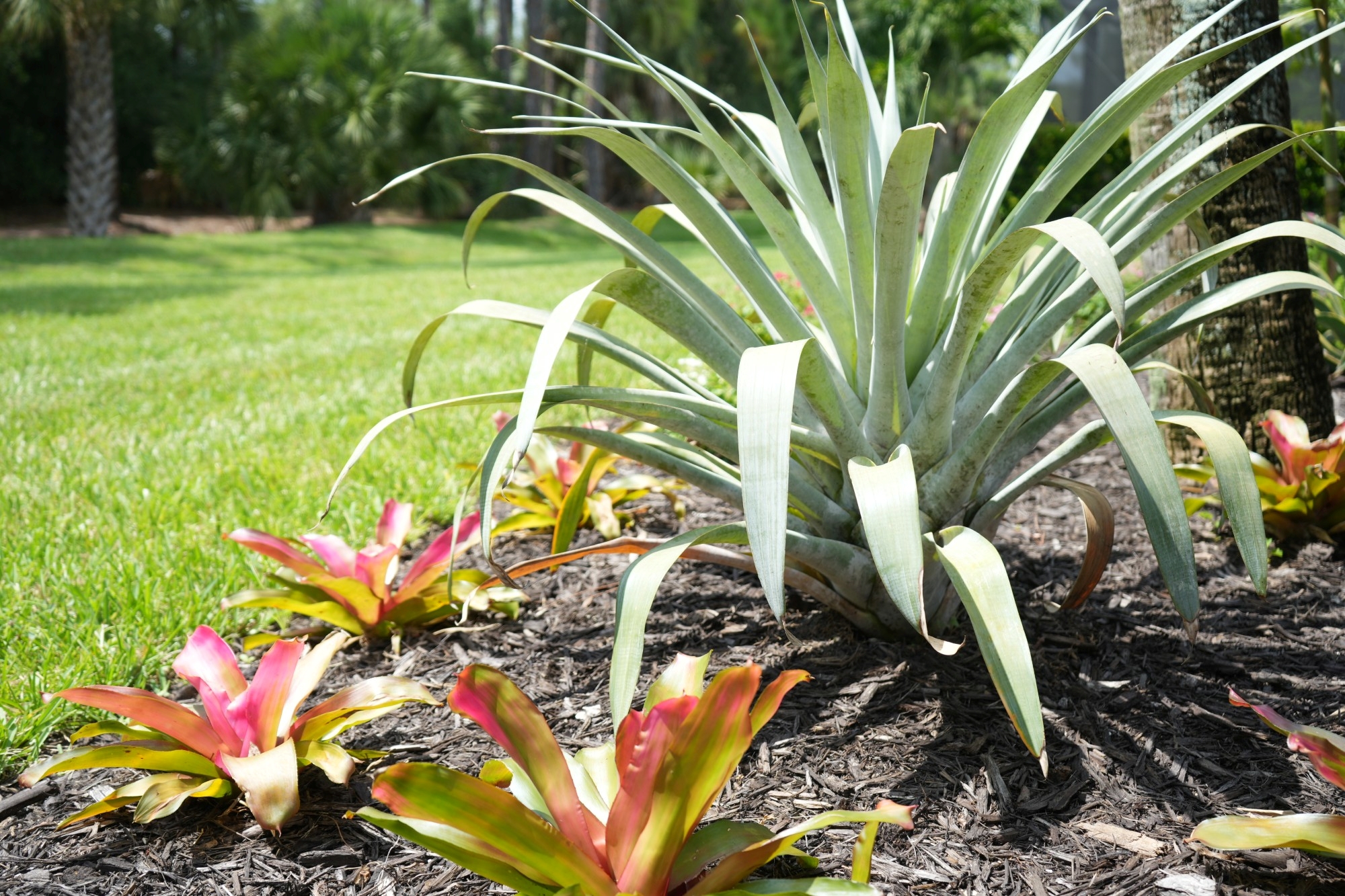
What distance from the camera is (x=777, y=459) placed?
1150 millimetres

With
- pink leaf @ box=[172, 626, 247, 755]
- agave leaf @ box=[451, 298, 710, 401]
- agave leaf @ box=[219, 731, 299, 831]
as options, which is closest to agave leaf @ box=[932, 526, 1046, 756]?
agave leaf @ box=[451, 298, 710, 401]

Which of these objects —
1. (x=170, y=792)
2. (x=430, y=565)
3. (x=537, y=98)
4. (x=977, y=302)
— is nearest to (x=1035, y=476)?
(x=977, y=302)

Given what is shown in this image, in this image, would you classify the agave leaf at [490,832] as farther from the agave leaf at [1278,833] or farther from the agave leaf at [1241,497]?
the agave leaf at [1241,497]

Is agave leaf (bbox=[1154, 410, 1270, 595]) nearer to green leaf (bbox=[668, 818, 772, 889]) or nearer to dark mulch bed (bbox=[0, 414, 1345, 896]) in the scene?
dark mulch bed (bbox=[0, 414, 1345, 896])

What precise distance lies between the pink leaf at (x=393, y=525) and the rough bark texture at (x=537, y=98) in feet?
51.2

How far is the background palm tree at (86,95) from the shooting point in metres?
13.2

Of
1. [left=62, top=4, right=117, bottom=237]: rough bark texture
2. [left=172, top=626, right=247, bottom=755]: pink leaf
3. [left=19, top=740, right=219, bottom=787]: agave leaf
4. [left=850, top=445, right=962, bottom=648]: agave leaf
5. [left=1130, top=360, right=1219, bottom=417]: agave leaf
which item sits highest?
[left=62, top=4, right=117, bottom=237]: rough bark texture

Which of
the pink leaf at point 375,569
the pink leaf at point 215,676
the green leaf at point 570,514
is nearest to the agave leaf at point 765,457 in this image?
the green leaf at point 570,514

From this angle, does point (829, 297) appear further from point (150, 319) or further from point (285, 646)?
point (150, 319)

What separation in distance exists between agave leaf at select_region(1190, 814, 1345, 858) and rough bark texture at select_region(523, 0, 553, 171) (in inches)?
666

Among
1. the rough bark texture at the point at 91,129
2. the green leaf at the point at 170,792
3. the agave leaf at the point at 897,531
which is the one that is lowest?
the green leaf at the point at 170,792

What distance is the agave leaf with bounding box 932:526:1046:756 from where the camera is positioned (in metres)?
1.14

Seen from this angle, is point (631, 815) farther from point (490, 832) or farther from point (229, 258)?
point (229, 258)

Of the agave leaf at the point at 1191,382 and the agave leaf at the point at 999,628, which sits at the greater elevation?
the agave leaf at the point at 1191,382
